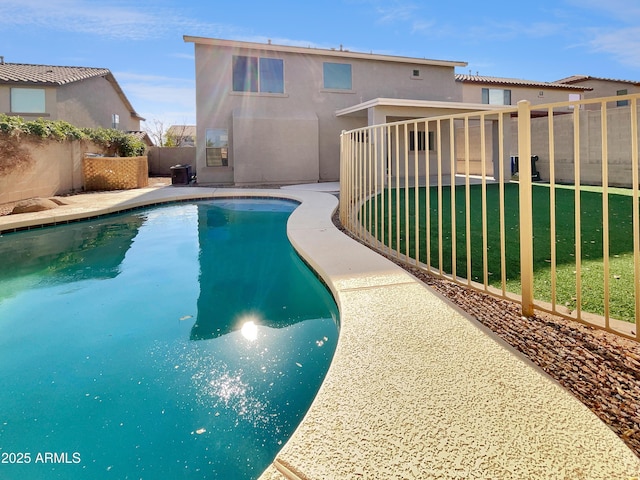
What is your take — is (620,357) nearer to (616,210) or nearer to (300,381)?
(300,381)

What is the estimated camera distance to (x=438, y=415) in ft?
6.07

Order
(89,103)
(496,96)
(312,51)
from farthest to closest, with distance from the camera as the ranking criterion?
(496,96)
(89,103)
(312,51)

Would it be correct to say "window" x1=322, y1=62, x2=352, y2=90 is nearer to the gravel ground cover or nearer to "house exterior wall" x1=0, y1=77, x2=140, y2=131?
"house exterior wall" x1=0, y1=77, x2=140, y2=131

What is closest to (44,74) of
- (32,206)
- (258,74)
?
(258,74)

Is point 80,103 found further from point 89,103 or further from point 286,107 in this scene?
point 286,107

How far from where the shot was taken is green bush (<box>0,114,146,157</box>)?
33.2 ft

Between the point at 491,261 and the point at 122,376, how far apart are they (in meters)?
4.00

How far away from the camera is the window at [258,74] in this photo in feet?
51.6

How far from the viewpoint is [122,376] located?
2.84 metres

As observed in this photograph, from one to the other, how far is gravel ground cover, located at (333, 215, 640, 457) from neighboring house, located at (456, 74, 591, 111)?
23463 mm

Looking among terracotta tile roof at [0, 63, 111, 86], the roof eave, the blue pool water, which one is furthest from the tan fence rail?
terracotta tile roof at [0, 63, 111, 86]

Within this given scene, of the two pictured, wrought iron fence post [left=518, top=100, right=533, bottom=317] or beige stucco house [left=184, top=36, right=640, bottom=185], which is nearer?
wrought iron fence post [left=518, top=100, right=533, bottom=317]

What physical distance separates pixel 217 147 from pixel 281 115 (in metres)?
2.81

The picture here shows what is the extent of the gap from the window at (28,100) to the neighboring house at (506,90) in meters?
22.1
